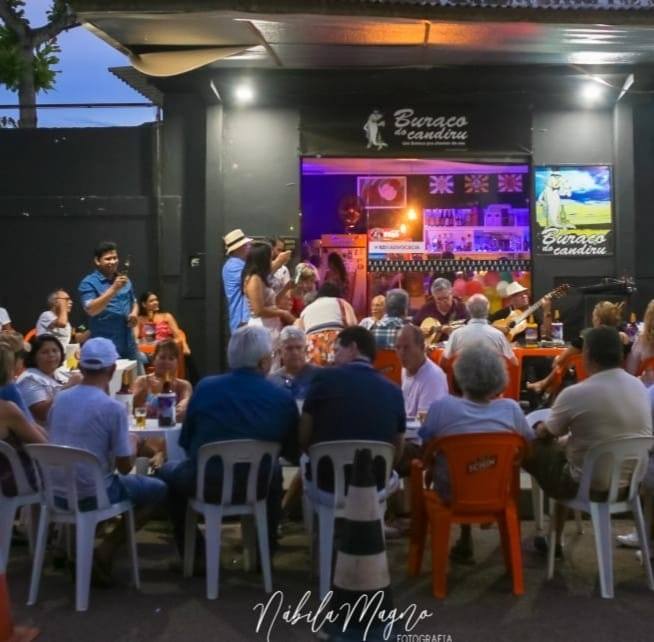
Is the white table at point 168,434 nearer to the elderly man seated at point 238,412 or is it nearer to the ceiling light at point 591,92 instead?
the elderly man seated at point 238,412

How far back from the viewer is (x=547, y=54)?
30.4 feet

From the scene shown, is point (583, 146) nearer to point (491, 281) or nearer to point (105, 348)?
point (491, 281)

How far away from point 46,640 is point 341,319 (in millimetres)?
3835

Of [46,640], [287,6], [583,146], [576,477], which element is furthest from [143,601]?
[583,146]

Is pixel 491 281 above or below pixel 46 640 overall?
above

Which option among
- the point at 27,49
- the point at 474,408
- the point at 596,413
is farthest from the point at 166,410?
the point at 27,49

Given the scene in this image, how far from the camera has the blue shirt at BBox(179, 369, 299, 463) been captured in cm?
453

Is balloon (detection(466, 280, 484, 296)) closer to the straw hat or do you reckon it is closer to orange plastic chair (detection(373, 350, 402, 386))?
the straw hat

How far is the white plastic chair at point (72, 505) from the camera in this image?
171 inches

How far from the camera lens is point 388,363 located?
722 centimetres

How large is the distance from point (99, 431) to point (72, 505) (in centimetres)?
38

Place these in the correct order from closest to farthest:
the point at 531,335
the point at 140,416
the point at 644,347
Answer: the point at 140,416 → the point at 644,347 → the point at 531,335

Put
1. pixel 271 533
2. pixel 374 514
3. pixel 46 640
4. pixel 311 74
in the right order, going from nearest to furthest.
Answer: pixel 374 514 < pixel 46 640 < pixel 271 533 < pixel 311 74

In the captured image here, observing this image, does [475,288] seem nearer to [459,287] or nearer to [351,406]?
[459,287]
